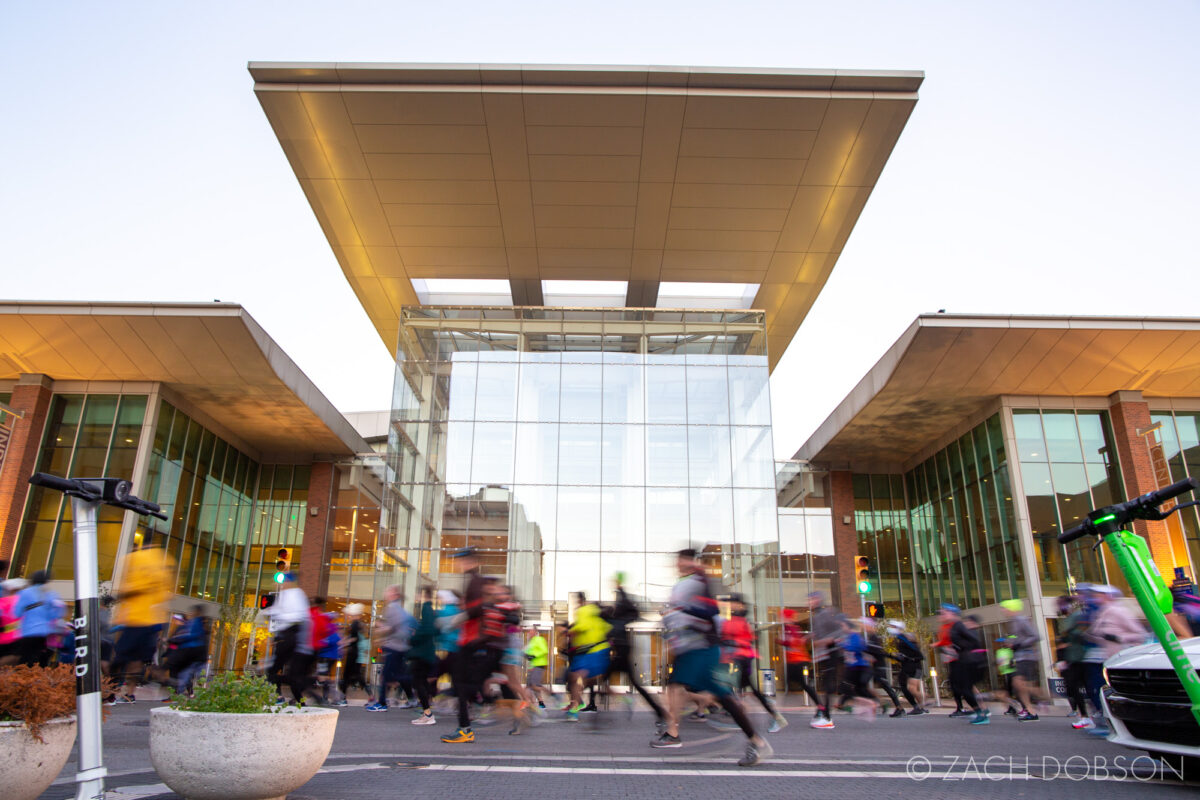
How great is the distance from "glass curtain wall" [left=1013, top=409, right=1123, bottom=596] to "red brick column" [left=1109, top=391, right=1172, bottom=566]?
29cm

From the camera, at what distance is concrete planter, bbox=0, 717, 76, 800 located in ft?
12.7

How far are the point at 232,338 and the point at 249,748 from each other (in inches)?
782

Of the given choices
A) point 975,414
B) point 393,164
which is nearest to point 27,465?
point 393,164

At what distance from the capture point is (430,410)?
82.3 feet

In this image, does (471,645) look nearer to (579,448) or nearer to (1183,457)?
(579,448)

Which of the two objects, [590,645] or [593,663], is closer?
[593,663]

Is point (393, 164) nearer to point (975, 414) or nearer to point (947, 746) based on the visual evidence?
point (947, 746)

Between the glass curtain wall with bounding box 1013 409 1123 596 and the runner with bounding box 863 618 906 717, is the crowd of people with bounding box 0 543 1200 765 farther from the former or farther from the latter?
the glass curtain wall with bounding box 1013 409 1123 596

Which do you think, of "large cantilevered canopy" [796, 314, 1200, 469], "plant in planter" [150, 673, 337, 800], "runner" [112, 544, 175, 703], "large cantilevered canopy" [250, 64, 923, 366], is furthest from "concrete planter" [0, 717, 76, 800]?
"large cantilevered canopy" [796, 314, 1200, 469]

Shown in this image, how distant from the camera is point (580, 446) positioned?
24.7 meters

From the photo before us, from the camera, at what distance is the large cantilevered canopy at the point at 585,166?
18125 millimetres

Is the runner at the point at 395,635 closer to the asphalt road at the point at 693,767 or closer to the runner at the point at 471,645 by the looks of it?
the asphalt road at the point at 693,767

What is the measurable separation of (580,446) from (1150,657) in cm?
1976

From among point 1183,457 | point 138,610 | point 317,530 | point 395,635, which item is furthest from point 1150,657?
point 317,530
